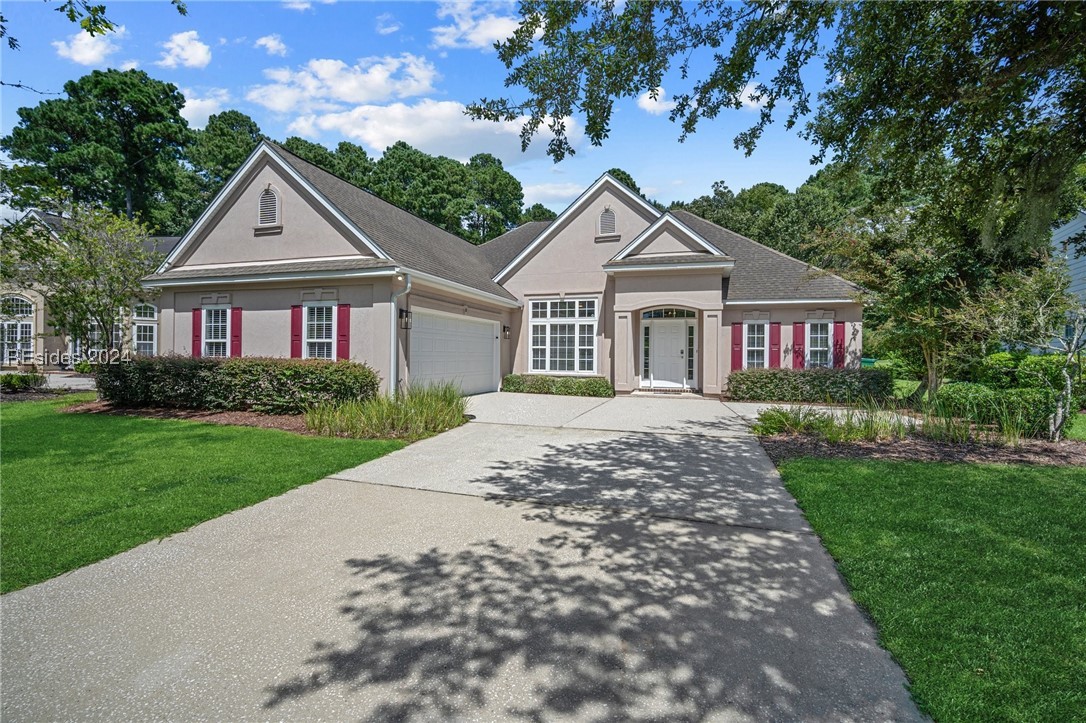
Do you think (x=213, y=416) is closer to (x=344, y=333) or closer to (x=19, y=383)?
(x=344, y=333)

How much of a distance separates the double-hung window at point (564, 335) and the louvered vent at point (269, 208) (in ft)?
27.1

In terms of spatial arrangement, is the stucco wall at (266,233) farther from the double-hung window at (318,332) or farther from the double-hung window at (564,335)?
the double-hung window at (564,335)

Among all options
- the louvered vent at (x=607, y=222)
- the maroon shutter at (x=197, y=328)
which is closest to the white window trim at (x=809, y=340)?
the louvered vent at (x=607, y=222)

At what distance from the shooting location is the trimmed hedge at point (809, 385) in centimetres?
1429

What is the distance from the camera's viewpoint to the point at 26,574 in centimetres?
358

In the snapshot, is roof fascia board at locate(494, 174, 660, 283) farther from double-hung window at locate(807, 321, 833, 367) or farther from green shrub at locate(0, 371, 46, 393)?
green shrub at locate(0, 371, 46, 393)

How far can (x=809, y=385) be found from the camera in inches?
573

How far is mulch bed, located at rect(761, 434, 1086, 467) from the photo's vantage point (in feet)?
23.5

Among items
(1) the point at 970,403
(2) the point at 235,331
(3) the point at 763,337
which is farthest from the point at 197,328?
(1) the point at 970,403

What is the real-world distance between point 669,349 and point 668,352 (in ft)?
0.34

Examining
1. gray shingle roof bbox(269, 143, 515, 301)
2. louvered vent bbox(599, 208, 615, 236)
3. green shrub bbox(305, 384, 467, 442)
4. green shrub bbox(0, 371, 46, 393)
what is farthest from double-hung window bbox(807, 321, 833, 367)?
green shrub bbox(0, 371, 46, 393)

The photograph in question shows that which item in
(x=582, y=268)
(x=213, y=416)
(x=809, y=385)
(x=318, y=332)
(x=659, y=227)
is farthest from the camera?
(x=582, y=268)

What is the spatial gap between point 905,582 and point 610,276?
552 inches

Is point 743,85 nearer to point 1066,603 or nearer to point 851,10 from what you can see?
point 851,10
